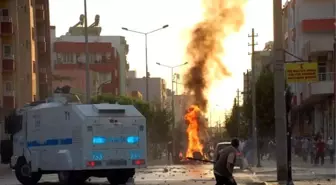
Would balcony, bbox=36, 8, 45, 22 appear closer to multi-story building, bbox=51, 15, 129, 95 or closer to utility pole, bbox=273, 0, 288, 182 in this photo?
multi-story building, bbox=51, 15, 129, 95

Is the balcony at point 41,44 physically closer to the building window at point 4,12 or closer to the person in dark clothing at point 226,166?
the building window at point 4,12

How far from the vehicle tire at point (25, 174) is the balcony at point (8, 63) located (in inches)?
1336

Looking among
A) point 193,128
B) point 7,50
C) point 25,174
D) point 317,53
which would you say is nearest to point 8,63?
point 7,50

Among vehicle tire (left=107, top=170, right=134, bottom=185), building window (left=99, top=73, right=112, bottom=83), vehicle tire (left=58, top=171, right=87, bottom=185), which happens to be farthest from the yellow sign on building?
building window (left=99, top=73, right=112, bottom=83)

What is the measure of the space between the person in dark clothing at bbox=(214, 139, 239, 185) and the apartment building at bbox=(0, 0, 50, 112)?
46.1 meters

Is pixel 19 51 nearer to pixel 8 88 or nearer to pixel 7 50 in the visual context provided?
pixel 7 50

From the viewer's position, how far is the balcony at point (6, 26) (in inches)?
2527

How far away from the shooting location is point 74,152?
2861 centimetres

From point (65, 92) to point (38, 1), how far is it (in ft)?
159

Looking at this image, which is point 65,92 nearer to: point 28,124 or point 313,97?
point 28,124

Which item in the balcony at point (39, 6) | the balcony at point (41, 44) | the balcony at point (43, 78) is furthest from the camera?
the balcony at point (43, 78)

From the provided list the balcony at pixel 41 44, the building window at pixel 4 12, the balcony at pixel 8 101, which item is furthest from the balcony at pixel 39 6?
the balcony at pixel 8 101

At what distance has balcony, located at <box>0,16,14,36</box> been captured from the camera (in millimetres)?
64188

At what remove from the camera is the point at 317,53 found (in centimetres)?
6669
